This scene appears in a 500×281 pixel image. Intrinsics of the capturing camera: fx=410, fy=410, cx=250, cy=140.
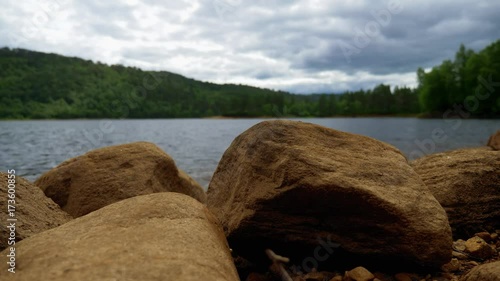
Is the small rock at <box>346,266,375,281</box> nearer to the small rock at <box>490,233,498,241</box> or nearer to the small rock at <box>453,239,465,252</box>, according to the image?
the small rock at <box>453,239,465,252</box>

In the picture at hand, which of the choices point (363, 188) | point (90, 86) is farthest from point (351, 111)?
point (363, 188)

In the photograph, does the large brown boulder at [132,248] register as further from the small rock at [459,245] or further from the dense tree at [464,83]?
the dense tree at [464,83]

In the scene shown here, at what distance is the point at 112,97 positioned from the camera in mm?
83750

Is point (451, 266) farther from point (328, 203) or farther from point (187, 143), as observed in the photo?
point (187, 143)

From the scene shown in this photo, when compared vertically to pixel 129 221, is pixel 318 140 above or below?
above

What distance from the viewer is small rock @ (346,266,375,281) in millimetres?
4094

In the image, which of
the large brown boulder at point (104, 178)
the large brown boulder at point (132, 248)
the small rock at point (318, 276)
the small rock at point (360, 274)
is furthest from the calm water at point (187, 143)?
the large brown boulder at point (132, 248)

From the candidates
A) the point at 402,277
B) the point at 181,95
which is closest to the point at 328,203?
the point at 402,277

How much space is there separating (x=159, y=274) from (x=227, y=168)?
2.91 meters

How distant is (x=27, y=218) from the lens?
458 cm

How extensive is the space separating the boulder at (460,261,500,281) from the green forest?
61544mm

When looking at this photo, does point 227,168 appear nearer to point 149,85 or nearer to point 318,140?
point 318,140

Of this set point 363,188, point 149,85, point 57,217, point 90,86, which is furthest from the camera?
point 90,86

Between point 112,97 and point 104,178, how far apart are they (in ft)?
268
